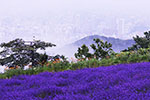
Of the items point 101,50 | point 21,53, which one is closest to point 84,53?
point 101,50

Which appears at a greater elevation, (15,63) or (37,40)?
(37,40)

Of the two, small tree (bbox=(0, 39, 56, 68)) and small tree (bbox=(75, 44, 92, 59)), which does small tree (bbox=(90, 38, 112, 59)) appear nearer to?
small tree (bbox=(75, 44, 92, 59))

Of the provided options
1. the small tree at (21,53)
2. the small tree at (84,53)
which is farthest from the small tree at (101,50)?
the small tree at (21,53)

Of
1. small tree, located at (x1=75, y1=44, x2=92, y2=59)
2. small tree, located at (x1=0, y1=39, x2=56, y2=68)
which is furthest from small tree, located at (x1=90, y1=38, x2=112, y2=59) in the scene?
small tree, located at (x1=0, y1=39, x2=56, y2=68)

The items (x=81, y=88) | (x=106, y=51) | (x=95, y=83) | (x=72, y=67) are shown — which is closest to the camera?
(x=81, y=88)

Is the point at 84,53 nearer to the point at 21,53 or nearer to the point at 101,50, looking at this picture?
the point at 101,50

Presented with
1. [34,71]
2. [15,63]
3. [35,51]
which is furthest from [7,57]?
[34,71]

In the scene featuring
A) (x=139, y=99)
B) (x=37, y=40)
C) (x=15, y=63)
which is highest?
(x=37, y=40)

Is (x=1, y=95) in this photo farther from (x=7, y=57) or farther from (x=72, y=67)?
(x=7, y=57)
